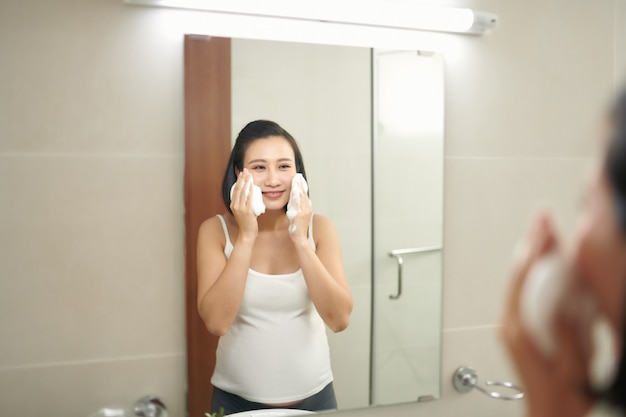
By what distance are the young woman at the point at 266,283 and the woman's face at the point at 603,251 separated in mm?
698

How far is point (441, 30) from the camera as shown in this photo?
1135 millimetres

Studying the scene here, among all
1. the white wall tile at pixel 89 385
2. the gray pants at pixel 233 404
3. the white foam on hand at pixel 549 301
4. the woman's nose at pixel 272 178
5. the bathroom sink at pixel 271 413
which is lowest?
the bathroom sink at pixel 271 413

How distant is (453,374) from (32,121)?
881mm

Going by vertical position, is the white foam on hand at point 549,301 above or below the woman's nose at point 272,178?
below

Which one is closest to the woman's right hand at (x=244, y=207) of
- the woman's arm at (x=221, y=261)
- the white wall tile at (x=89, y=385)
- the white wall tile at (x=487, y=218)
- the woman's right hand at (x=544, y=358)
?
the woman's arm at (x=221, y=261)

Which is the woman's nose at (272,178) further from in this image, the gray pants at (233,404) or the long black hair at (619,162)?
the long black hair at (619,162)

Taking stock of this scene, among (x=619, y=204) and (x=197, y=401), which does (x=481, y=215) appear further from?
(x=619, y=204)

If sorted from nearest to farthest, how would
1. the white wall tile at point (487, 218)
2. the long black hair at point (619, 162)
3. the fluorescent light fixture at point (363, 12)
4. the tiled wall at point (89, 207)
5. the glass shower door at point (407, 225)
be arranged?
the long black hair at point (619, 162)
the tiled wall at point (89, 207)
the fluorescent light fixture at point (363, 12)
the glass shower door at point (407, 225)
the white wall tile at point (487, 218)

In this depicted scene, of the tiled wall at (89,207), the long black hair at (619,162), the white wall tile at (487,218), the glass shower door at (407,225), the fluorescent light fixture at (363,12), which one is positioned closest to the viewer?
the long black hair at (619,162)

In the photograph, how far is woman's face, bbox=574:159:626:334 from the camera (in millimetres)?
248

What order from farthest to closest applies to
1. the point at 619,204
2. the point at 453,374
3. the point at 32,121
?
the point at 453,374
the point at 32,121
the point at 619,204

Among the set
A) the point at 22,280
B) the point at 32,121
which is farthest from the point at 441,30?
the point at 22,280

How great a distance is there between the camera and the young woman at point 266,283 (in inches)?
36.5

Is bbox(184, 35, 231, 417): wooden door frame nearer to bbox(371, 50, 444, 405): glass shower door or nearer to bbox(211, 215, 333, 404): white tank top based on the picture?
bbox(211, 215, 333, 404): white tank top
